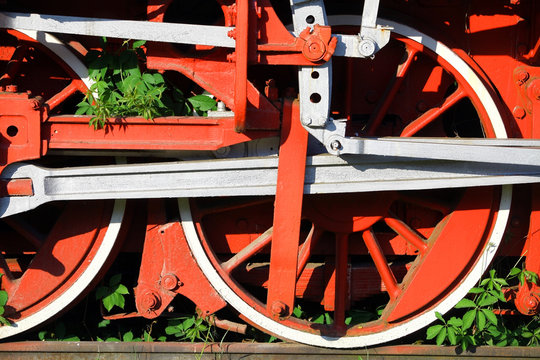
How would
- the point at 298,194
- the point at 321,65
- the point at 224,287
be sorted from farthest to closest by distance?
the point at 224,287 → the point at 298,194 → the point at 321,65

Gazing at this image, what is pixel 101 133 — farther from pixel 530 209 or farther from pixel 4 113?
pixel 530 209

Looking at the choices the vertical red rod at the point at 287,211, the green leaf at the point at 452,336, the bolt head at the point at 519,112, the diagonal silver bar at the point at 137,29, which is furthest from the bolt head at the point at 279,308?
the bolt head at the point at 519,112

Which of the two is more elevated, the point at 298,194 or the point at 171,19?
the point at 171,19

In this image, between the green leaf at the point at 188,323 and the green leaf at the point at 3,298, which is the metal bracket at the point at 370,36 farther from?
the green leaf at the point at 3,298

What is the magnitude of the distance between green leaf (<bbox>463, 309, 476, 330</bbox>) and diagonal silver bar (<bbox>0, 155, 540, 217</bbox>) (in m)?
0.68

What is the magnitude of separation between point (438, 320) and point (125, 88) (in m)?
1.82

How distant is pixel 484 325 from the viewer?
3143 millimetres

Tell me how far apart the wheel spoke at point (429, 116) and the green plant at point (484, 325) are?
0.75 meters

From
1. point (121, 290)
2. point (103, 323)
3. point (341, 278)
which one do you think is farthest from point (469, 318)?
point (103, 323)

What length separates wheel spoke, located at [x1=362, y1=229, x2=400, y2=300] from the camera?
10.6ft

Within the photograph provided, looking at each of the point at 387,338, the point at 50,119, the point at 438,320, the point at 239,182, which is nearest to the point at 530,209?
the point at 438,320

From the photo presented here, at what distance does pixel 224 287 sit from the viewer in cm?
312

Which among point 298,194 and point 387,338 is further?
point 387,338

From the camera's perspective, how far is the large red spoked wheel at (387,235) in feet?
10.2
